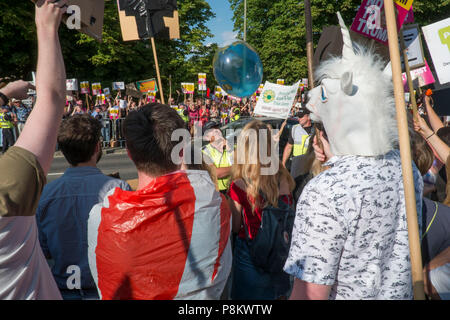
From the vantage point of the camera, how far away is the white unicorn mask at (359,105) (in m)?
1.21

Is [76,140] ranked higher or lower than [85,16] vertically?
lower

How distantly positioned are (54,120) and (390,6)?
102 centimetres

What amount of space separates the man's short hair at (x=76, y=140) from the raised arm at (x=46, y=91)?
1207 millimetres

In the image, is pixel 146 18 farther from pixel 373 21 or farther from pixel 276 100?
pixel 276 100

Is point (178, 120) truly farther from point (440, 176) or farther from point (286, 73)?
point (286, 73)

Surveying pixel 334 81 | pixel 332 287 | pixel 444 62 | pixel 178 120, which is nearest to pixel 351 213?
pixel 332 287

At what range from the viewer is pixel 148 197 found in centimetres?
134

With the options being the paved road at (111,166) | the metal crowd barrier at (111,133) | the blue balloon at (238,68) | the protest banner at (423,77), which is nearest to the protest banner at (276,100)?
the blue balloon at (238,68)

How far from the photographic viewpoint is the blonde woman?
224 centimetres

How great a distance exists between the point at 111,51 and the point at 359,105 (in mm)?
21199

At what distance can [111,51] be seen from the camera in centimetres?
2022

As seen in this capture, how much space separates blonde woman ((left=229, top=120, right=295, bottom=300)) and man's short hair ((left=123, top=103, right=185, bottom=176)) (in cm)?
88

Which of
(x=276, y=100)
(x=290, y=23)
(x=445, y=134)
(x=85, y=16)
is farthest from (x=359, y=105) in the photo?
(x=290, y=23)

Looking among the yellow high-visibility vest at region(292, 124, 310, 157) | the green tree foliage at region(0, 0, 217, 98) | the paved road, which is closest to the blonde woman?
the yellow high-visibility vest at region(292, 124, 310, 157)
